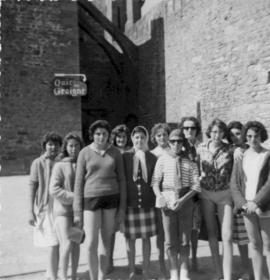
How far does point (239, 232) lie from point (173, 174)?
0.97 meters

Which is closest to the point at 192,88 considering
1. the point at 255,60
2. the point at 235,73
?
the point at 235,73

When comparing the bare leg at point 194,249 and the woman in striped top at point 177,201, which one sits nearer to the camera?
the woman in striped top at point 177,201

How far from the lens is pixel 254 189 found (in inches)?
146

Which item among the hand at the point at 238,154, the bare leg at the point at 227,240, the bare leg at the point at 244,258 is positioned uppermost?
the hand at the point at 238,154

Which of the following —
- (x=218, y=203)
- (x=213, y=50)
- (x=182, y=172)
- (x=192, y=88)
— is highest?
(x=213, y=50)

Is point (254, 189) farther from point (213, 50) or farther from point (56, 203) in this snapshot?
point (213, 50)

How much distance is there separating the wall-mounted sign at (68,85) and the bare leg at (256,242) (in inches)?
409

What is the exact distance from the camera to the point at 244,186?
12.4ft

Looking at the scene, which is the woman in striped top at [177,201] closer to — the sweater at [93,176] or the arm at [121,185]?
the arm at [121,185]

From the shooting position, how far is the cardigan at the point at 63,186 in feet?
12.9

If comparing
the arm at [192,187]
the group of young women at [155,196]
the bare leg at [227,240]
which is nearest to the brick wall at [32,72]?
the group of young women at [155,196]

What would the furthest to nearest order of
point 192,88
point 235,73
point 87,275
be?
point 192,88
point 235,73
point 87,275

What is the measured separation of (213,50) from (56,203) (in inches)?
380

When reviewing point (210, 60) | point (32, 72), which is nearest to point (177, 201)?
point (210, 60)
